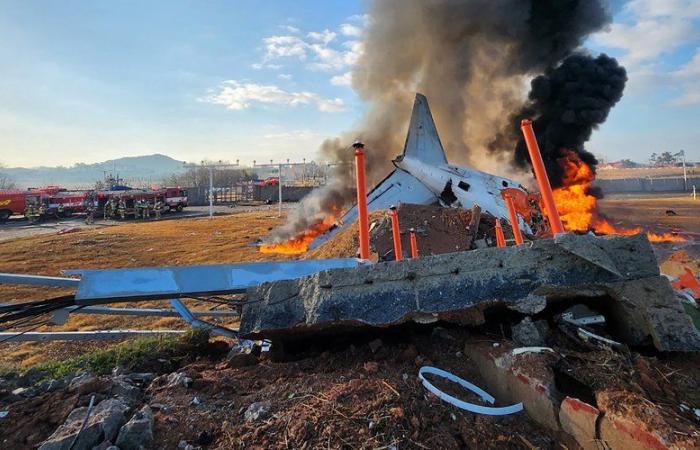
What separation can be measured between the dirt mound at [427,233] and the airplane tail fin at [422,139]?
13.3 feet

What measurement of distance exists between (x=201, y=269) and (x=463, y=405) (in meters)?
2.52

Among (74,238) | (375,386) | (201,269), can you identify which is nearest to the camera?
(375,386)

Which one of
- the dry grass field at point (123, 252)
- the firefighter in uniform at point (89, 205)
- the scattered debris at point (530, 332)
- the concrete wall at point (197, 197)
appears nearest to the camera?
the scattered debris at point (530, 332)

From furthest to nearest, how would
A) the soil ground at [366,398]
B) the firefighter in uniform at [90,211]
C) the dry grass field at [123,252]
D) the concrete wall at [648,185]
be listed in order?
1. the concrete wall at [648,185]
2. the firefighter in uniform at [90,211]
3. the dry grass field at [123,252]
4. the soil ground at [366,398]

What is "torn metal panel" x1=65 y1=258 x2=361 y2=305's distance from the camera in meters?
3.29

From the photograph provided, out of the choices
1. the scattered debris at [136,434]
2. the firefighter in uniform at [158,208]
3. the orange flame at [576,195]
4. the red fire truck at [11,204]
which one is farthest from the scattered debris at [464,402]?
the red fire truck at [11,204]

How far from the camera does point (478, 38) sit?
62.8ft

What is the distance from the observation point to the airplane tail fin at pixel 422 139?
1505cm

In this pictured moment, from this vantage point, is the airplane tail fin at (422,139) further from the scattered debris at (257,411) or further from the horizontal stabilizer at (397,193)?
the scattered debris at (257,411)

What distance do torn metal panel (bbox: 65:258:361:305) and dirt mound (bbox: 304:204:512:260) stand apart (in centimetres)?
619

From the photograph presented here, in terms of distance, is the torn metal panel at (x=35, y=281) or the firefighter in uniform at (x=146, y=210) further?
the firefighter in uniform at (x=146, y=210)

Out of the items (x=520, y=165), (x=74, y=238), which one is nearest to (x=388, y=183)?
(x=520, y=165)

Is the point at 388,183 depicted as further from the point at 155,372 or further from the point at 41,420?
the point at 41,420

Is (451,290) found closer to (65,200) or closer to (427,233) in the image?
(427,233)
